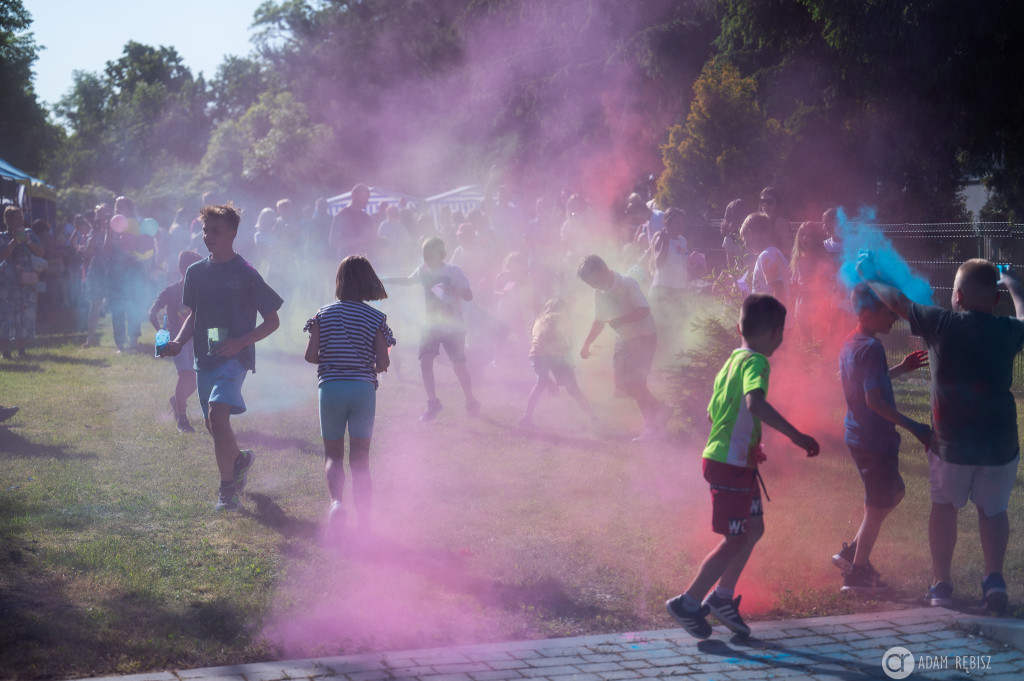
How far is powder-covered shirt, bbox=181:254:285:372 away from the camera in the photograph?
6.79m

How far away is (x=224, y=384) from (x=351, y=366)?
106 centimetres

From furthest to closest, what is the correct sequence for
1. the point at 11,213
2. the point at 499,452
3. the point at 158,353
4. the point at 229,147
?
the point at 229,147
the point at 11,213
the point at 499,452
the point at 158,353

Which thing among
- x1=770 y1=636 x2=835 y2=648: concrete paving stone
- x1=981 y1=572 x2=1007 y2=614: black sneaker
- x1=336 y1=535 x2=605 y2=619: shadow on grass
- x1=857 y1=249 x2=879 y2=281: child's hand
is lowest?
x1=770 y1=636 x2=835 y2=648: concrete paving stone

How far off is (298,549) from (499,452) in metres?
3.19

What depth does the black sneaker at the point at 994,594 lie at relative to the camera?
5.28m

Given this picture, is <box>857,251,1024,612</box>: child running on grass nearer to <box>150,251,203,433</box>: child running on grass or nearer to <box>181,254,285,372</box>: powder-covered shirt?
<box>181,254,285,372</box>: powder-covered shirt

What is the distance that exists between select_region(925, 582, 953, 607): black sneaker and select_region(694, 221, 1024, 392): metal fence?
28.0ft

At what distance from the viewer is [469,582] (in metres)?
5.73

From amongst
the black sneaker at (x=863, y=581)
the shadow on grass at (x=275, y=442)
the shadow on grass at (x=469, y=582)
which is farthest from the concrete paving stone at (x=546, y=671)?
the shadow on grass at (x=275, y=442)

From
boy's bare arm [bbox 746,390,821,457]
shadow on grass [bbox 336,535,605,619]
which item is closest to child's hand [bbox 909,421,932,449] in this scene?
boy's bare arm [bbox 746,390,821,457]

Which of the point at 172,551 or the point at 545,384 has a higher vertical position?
the point at 545,384

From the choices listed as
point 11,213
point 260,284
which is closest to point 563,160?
point 11,213

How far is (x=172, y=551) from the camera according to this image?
6121 mm

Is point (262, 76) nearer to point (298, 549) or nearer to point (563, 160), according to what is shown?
point (563, 160)
